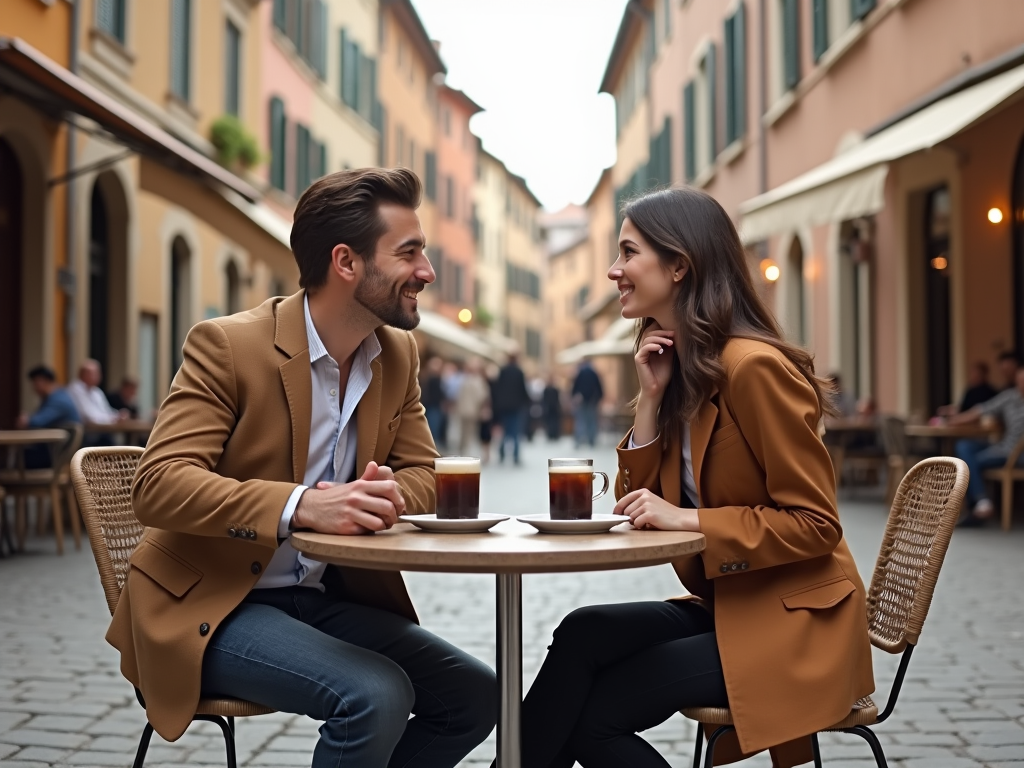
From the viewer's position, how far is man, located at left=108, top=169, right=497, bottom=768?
2.66m

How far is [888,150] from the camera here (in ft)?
34.1

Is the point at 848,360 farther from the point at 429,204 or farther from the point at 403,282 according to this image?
the point at 429,204

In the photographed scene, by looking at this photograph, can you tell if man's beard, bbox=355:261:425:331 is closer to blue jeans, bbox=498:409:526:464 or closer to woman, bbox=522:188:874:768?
woman, bbox=522:188:874:768

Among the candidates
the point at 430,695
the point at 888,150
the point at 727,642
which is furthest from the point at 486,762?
the point at 888,150

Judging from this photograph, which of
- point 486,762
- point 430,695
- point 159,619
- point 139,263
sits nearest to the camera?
point 159,619

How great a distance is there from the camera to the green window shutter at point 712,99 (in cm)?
2369

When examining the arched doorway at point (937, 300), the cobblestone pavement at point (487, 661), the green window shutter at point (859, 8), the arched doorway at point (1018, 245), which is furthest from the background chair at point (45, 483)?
the green window shutter at point (859, 8)

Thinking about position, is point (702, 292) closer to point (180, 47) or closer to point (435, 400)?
point (180, 47)

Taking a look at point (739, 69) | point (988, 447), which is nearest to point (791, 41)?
point (739, 69)

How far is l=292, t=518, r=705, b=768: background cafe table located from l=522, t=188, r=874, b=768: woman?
0.48 ft

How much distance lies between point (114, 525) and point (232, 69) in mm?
18228

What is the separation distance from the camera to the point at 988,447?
11305 millimetres

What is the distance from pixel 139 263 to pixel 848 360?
8.89m

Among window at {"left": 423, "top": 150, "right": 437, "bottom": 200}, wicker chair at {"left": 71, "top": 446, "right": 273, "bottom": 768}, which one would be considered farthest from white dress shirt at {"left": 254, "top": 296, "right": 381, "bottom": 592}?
window at {"left": 423, "top": 150, "right": 437, "bottom": 200}
